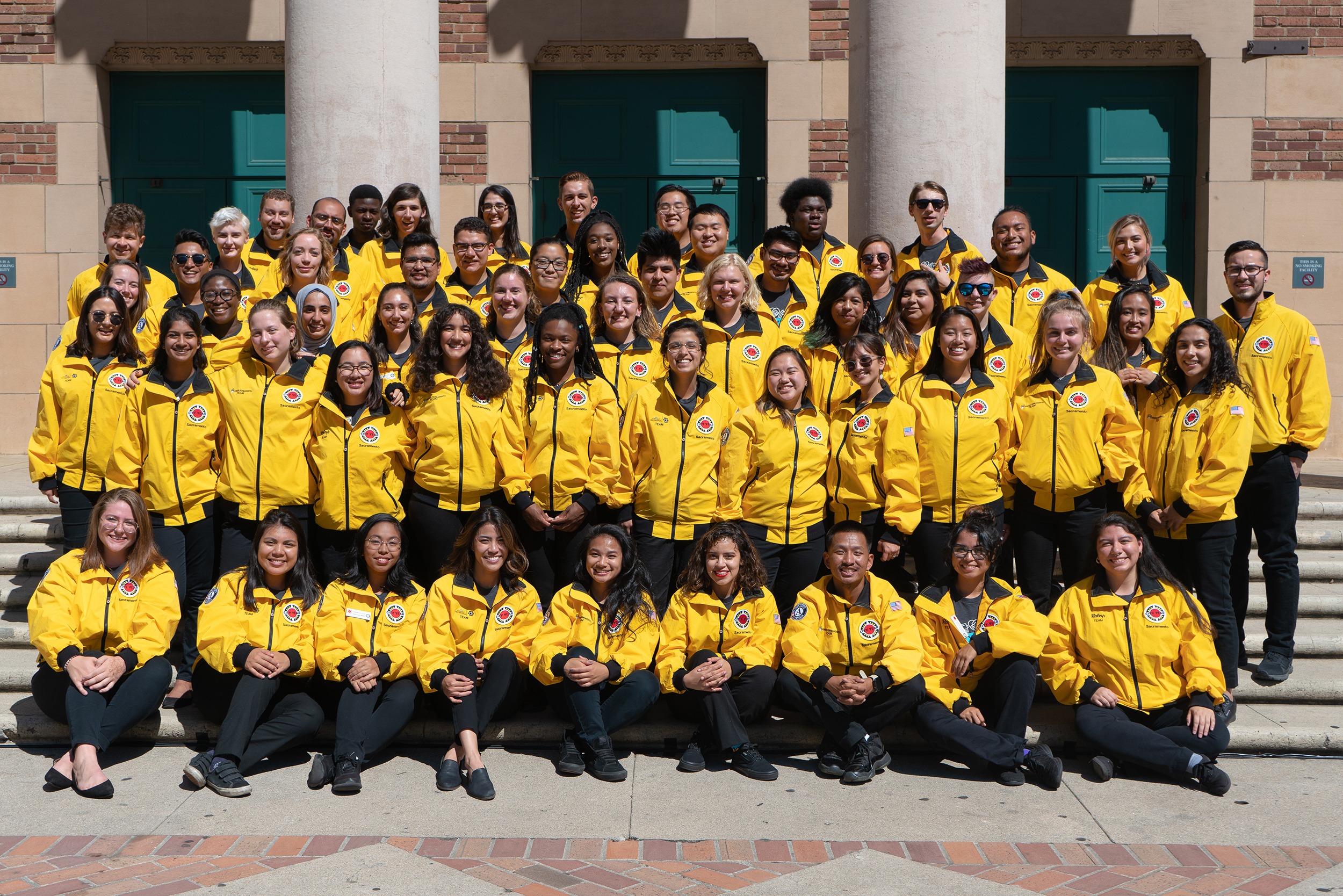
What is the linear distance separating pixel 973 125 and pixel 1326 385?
3052mm

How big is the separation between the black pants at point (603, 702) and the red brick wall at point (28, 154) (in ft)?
28.1

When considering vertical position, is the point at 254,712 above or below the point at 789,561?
below

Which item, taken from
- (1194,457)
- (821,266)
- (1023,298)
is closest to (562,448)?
(821,266)

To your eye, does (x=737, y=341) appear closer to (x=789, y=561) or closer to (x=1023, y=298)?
(x=789, y=561)

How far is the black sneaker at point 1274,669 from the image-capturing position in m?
6.21

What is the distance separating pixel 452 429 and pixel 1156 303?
3.97m

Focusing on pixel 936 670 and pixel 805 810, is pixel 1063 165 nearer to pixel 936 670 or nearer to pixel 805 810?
pixel 936 670

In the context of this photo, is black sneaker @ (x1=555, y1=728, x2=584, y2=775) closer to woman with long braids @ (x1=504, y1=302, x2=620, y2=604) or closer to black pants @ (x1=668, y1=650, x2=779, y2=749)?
black pants @ (x1=668, y1=650, x2=779, y2=749)

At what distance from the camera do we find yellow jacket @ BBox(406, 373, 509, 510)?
6.03 m

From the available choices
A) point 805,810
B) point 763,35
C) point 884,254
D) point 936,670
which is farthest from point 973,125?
point 805,810

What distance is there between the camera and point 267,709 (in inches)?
223

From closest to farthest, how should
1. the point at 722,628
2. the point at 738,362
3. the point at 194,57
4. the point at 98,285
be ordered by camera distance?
the point at 722,628
the point at 738,362
the point at 98,285
the point at 194,57

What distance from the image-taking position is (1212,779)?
5.16 meters

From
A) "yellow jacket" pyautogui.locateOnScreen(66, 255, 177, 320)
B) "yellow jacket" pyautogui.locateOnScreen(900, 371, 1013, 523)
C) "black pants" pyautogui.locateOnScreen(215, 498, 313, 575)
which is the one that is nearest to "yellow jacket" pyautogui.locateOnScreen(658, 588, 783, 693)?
"yellow jacket" pyautogui.locateOnScreen(900, 371, 1013, 523)
